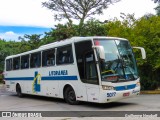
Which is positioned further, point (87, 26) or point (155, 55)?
point (87, 26)

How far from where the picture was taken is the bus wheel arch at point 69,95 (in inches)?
568

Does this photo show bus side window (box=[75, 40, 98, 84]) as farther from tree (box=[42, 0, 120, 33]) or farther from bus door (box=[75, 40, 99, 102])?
tree (box=[42, 0, 120, 33])

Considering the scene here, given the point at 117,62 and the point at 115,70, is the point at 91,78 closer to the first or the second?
the point at 115,70

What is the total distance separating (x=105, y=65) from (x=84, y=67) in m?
1.21

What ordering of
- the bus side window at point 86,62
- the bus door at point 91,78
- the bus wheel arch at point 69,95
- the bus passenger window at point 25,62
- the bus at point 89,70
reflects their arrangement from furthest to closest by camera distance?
the bus passenger window at point 25,62 → the bus wheel arch at point 69,95 → the bus side window at point 86,62 → the bus door at point 91,78 → the bus at point 89,70

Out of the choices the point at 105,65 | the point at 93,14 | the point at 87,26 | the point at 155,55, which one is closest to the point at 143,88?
the point at 155,55

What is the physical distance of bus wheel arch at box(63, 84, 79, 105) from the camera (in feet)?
47.4

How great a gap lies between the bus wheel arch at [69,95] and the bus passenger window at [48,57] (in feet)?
5.63

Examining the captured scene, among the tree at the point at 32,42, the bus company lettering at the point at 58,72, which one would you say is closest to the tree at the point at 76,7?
the tree at the point at 32,42

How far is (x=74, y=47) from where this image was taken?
14188mm

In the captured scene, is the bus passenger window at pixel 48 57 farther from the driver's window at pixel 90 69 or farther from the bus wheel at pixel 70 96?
the driver's window at pixel 90 69

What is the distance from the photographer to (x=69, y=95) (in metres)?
14.7

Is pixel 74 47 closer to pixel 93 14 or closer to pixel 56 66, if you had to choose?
pixel 56 66

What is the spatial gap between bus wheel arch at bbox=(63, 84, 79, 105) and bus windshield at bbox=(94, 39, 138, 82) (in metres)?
2.52
